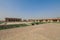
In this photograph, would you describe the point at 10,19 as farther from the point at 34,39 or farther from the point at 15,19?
the point at 34,39

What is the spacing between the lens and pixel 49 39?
10.1m

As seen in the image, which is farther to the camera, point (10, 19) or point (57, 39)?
point (10, 19)

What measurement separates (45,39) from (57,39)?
1081 mm

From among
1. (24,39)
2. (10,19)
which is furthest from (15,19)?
(24,39)

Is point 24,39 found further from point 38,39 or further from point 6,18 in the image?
point 6,18

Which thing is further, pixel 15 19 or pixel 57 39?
pixel 15 19

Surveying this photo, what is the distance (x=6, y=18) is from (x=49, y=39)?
233 feet

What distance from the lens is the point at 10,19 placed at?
80.2 m

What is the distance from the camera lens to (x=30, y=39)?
33.6 feet

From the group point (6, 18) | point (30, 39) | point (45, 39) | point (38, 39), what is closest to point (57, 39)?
point (45, 39)

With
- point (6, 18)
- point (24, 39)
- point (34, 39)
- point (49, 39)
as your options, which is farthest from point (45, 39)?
point (6, 18)

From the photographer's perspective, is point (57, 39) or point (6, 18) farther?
point (6, 18)

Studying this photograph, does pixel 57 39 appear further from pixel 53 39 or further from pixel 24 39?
pixel 24 39

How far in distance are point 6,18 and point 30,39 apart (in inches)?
2777
